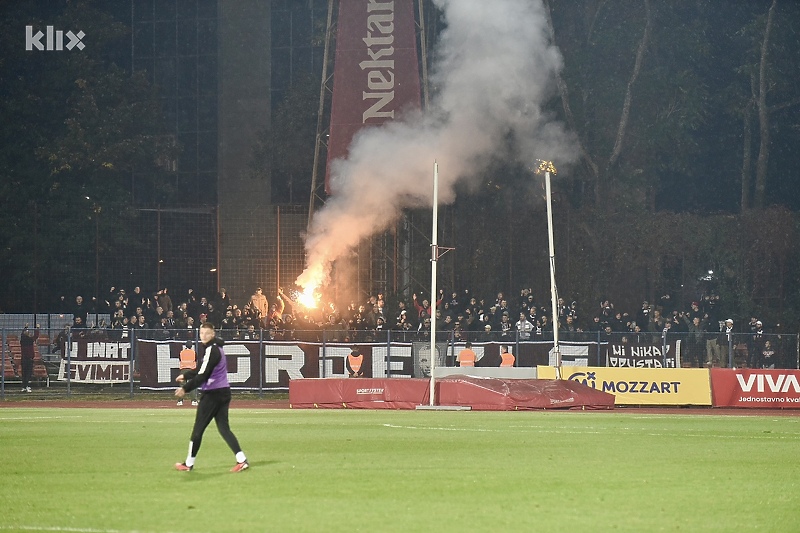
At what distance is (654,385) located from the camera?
108 feet

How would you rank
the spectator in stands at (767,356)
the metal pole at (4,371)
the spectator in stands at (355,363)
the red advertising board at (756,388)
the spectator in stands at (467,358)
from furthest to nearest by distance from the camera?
the spectator in stands at (767,356), the spectator in stands at (355,363), the metal pole at (4,371), the spectator in stands at (467,358), the red advertising board at (756,388)

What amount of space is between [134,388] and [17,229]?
17083 mm

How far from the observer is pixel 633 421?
87.6ft

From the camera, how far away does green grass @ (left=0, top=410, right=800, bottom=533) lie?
40.1 ft

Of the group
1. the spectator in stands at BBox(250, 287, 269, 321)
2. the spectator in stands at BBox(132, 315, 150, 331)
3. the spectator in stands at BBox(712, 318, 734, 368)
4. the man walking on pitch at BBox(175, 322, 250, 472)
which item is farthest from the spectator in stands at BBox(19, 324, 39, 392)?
the man walking on pitch at BBox(175, 322, 250, 472)

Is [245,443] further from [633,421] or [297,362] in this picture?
[297,362]

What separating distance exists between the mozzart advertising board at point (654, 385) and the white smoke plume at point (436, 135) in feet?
38.5

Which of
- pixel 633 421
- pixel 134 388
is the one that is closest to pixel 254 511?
pixel 633 421

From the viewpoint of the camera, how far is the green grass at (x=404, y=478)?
40.1ft

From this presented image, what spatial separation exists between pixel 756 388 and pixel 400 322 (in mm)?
11196

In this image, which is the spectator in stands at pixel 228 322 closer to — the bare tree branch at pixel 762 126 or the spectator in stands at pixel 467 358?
the spectator in stands at pixel 467 358

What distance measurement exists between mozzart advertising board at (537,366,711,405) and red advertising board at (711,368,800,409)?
1.15ft

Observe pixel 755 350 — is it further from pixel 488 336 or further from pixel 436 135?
pixel 436 135

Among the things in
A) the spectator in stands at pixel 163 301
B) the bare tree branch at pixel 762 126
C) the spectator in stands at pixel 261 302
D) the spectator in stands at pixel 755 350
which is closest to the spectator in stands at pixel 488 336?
the spectator in stands at pixel 755 350
